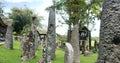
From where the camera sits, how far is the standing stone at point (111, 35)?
4273 millimetres

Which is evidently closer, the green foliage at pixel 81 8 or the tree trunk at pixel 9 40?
the green foliage at pixel 81 8

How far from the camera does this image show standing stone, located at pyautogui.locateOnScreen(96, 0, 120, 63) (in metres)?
4.27

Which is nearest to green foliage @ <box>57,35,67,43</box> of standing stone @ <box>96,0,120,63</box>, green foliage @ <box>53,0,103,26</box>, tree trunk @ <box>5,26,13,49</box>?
tree trunk @ <box>5,26,13,49</box>

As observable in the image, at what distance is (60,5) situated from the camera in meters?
32.3

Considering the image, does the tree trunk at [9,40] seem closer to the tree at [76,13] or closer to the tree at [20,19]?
the tree at [76,13]

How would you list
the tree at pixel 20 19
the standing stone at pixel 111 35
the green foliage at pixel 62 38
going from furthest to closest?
the tree at pixel 20 19, the green foliage at pixel 62 38, the standing stone at pixel 111 35

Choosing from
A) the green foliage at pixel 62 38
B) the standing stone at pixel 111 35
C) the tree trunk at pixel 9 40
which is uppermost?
the standing stone at pixel 111 35

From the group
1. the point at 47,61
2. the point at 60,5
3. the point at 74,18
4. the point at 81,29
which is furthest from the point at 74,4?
the point at 81,29

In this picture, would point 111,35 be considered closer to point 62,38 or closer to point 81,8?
point 81,8

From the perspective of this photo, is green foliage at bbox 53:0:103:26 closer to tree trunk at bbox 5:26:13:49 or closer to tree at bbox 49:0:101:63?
tree at bbox 49:0:101:63

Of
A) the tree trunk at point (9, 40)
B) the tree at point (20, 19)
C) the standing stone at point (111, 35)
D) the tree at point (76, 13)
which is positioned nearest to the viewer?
the standing stone at point (111, 35)

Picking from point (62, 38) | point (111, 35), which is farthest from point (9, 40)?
point (62, 38)

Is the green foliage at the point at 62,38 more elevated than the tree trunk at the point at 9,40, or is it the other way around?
the tree trunk at the point at 9,40

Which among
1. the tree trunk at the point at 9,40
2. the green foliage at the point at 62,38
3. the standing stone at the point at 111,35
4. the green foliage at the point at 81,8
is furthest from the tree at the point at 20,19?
the standing stone at the point at 111,35
